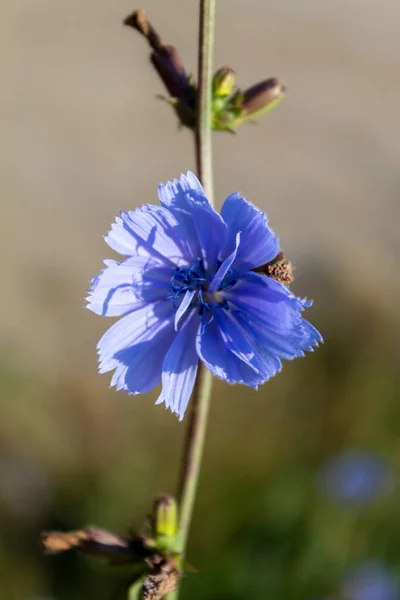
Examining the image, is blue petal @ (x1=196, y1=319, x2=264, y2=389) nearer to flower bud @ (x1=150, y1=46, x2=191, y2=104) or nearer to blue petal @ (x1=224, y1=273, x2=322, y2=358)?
blue petal @ (x1=224, y1=273, x2=322, y2=358)

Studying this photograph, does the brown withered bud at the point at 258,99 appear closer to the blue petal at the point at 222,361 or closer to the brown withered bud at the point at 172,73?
the brown withered bud at the point at 172,73

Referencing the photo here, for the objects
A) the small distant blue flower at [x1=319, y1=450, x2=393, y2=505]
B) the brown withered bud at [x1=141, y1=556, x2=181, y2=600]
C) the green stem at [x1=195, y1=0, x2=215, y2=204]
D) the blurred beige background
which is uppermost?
the blurred beige background

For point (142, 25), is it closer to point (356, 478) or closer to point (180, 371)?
point (180, 371)

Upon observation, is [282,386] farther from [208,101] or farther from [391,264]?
[208,101]

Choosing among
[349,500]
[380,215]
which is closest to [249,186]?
[380,215]

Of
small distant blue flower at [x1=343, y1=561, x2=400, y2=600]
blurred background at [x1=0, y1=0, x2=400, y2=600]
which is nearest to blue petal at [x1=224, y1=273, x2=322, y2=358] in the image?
blurred background at [x1=0, y1=0, x2=400, y2=600]

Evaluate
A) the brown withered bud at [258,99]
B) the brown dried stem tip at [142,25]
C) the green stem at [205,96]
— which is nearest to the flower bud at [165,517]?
the green stem at [205,96]

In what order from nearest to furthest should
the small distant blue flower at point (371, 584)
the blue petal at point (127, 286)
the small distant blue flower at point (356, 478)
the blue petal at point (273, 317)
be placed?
1. the blue petal at point (273, 317)
2. the blue petal at point (127, 286)
3. the small distant blue flower at point (371, 584)
4. the small distant blue flower at point (356, 478)
